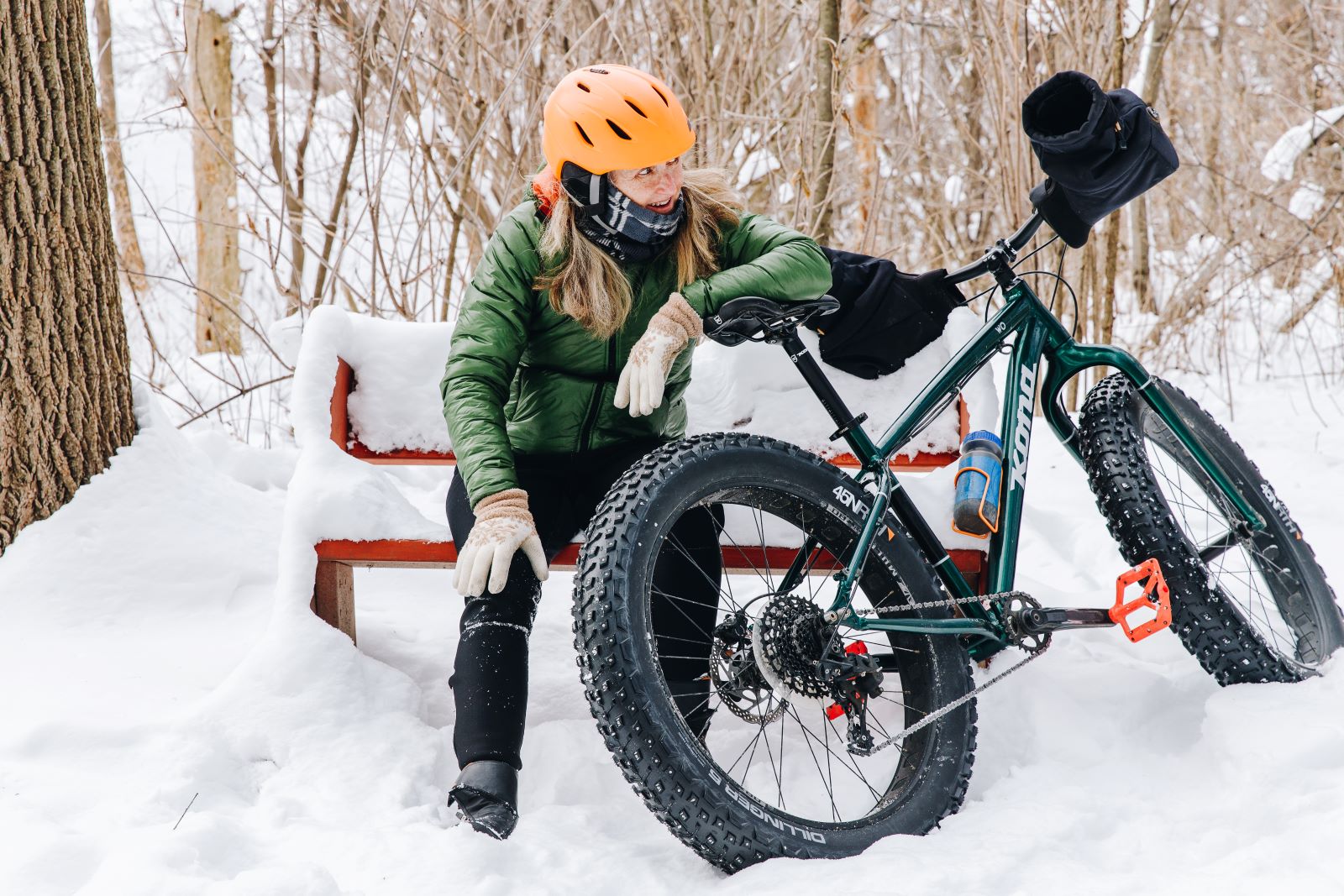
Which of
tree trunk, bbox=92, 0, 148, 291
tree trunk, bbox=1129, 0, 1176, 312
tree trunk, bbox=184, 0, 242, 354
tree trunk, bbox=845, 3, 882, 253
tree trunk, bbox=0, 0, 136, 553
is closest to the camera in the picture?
tree trunk, bbox=0, 0, 136, 553

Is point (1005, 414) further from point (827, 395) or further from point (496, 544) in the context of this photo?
point (496, 544)

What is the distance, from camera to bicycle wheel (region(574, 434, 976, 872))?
1731 millimetres

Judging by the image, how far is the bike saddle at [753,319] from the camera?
79.3 inches

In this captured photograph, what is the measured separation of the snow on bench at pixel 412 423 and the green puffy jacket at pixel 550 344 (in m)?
0.29

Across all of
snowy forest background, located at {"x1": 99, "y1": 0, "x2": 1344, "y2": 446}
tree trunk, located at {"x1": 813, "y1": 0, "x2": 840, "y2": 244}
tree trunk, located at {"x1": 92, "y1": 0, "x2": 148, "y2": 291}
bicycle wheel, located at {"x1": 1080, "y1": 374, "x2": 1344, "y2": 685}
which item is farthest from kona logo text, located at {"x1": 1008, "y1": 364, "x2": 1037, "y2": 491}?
tree trunk, located at {"x1": 92, "y1": 0, "x2": 148, "y2": 291}

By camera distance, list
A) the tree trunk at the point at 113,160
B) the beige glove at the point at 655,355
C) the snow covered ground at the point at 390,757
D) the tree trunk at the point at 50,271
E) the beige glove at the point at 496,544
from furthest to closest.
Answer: the tree trunk at the point at 113,160 < the tree trunk at the point at 50,271 < the beige glove at the point at 655,355 < the beige glove at the point at 496,544 < the snow covered ground at the point at 390,757

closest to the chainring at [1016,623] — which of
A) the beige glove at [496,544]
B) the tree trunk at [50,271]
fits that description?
the beige glove at [496,544]

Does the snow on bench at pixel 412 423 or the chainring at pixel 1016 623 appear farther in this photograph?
the snow on bench at pixel 412 423

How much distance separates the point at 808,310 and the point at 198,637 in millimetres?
1603

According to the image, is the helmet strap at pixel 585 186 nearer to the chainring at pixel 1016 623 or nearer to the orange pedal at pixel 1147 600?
the chainring at pixel 1016 623

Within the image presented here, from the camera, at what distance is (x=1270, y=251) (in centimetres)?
668

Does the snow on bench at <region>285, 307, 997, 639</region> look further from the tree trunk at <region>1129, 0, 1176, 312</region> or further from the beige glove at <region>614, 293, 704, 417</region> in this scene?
the tree trunk at <region>1129, 0, 1176, 312</region>

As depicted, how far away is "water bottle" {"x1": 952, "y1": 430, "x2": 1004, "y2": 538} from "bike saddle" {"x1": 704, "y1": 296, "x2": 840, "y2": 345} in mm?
563

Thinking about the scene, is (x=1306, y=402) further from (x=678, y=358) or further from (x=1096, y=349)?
(x=678, y=358)
